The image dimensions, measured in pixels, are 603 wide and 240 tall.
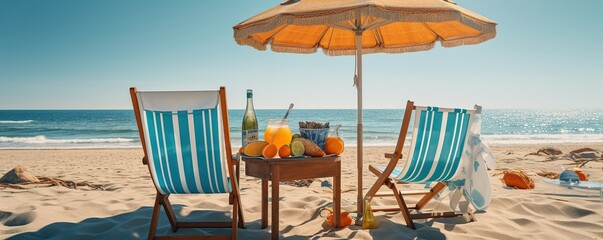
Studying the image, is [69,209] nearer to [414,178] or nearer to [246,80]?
[414,178]

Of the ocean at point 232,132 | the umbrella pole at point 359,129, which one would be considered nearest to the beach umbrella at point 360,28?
the umbrella pole at point 359,129

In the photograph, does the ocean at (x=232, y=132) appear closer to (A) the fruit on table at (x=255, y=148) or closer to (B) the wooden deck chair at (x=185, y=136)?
(A) the fruit on table at (x=255, y=148)

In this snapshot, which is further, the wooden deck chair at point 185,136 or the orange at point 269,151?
the orange at point 269,151

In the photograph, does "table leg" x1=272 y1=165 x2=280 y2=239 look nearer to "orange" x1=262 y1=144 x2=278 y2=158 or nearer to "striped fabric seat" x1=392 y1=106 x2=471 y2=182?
"orange" x1=262 y1=144 x2=278 y2=158

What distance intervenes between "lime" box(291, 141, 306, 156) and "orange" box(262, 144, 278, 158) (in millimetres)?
124

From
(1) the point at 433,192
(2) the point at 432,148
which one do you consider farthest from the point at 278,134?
(1) the point at 433,192

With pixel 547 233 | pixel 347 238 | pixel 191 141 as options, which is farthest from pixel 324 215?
pixel 547 233

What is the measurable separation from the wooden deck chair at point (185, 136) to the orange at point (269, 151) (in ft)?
0.69

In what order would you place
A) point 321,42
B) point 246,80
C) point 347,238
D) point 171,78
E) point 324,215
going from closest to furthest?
point 347,238 < point 324,215 < point 321,42 < point 171,78 < point 246,80

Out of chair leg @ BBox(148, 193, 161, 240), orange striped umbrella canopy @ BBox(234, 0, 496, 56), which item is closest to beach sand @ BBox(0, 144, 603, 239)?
chair leg @ BBox(148, 193, 161, 240)

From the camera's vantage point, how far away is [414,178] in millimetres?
3250

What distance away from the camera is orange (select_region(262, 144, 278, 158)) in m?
2.73

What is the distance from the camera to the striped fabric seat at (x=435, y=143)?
3.14 metres

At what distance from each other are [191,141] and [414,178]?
167 centimetres
